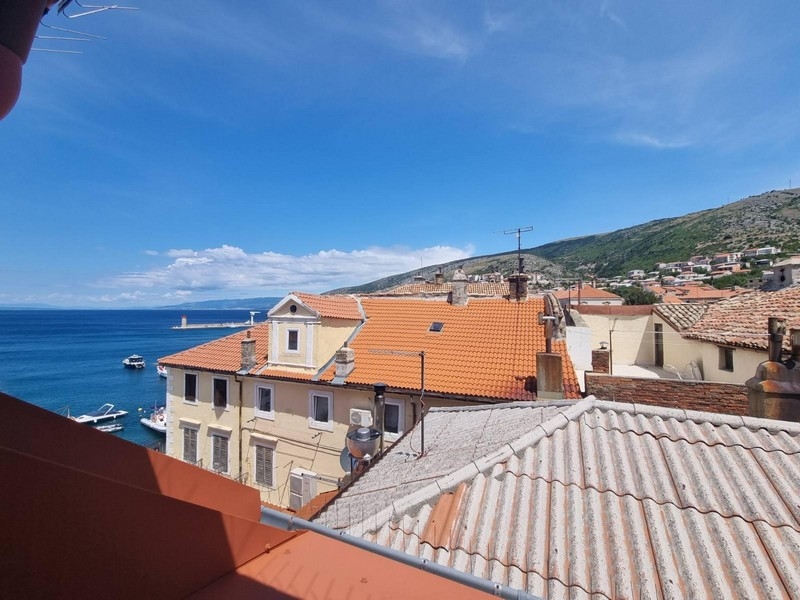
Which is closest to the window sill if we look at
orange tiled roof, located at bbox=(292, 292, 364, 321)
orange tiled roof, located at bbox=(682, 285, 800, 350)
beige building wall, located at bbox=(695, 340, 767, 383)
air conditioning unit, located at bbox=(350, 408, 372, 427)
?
air conditioning unit, located at bbox=(350, 408, 372, 427)

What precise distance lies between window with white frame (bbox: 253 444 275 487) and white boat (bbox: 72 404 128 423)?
3181cm

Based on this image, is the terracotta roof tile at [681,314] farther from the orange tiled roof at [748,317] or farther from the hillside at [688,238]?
the hillside at [688,238]

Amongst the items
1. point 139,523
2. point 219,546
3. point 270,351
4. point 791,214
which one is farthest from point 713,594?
point 791,214

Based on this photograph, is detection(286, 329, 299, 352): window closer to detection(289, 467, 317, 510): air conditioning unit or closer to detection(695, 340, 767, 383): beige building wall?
detection(289, 467, 317, 510): air conditioning unit

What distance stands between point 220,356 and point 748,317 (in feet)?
62.8

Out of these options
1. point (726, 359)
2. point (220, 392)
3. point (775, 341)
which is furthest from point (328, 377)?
point (726, 359)

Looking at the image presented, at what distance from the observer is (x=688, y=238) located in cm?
12081

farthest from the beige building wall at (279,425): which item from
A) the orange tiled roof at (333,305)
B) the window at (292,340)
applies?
the orange tiled roof at (333,305)

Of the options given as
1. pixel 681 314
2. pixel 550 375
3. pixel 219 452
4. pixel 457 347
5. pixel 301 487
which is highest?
pixel 681 314

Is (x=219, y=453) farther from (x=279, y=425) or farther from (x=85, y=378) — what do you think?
(x=85, y=378)

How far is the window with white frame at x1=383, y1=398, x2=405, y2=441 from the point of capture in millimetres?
12185

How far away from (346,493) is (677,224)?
169 metres

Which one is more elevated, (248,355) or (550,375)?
(550,375)

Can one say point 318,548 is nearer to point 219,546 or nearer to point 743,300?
point 219,546
